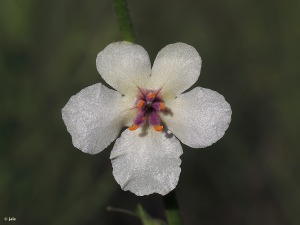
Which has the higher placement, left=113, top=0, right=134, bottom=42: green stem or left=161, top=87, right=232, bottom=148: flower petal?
left=113, top=0, right=134, bottom=42: green stem

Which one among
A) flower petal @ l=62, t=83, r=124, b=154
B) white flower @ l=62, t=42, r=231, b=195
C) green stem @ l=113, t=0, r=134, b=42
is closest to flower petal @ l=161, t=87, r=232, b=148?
white flower @ l=62, t=42, r=231, b=195

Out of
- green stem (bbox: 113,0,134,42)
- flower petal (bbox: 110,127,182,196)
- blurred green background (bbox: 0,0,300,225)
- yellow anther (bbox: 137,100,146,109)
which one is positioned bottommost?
blurred green background (bbox: 0,0,300,225)

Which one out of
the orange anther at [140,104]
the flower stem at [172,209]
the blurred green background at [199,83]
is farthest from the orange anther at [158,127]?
the blurred green background at [199,83]

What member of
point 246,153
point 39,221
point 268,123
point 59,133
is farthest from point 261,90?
point 39,221

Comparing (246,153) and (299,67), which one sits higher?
(299,67)

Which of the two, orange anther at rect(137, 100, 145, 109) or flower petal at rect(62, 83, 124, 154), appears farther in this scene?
orange anther at rect(137, 100, 145, 109)

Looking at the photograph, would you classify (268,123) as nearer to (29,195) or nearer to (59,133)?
(59,133)

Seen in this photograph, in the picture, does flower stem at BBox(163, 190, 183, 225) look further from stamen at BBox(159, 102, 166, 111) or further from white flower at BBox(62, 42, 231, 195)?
stamen at BBox(159, 102, 166, 111)
